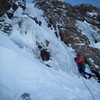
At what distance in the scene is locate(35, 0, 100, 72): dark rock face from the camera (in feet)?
38.9

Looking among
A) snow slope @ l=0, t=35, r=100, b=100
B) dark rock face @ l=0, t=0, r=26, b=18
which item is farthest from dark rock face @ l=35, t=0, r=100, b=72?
snow slope @ l=0, t=35, r=100, b=100

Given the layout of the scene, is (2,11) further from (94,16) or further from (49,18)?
(94,16)

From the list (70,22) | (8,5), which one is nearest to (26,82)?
(8,5)

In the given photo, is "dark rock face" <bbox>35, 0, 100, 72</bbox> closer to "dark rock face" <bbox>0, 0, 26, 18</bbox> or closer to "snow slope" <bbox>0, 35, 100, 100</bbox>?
"dark rock face" <bbox>0, 0, 26, 18</bbox>

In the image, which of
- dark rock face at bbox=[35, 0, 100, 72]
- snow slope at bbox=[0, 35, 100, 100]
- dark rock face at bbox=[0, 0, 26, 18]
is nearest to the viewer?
snow slope at bbox=[0, 35, 100, 100]

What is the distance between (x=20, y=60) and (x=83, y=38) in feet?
29.7

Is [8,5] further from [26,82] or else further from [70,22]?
[26,82]

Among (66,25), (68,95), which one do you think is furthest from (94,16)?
(68,95)

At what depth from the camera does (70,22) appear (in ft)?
49.3

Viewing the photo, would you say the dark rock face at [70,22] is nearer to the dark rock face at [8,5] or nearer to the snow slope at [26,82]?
the dark rock face at [8,5]

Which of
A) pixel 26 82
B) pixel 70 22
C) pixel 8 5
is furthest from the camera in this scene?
pixel 70 22

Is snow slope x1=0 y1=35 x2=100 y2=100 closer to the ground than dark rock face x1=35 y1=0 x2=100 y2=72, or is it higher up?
closer to the ground

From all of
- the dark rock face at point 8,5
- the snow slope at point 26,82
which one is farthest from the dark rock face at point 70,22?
the snow slope at point 26,82

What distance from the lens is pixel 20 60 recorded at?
5637mm
